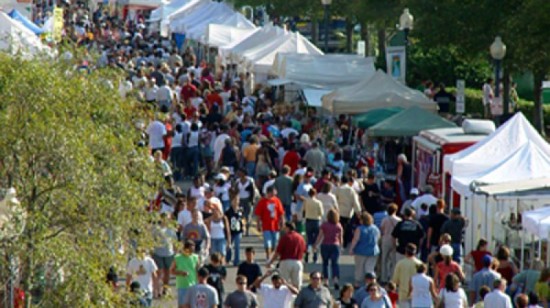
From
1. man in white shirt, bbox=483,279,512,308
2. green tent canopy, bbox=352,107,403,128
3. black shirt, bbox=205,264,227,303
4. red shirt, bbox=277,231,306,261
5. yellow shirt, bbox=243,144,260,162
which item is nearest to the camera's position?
man in white shirt, bbox=483,279,512,308

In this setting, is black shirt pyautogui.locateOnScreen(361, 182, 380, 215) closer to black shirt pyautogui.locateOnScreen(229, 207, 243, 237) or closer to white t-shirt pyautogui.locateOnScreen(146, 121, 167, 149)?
black shirt pyautogui.locateOnScreen(229, 207, 243, 237)

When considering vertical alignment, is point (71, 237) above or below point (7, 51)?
below

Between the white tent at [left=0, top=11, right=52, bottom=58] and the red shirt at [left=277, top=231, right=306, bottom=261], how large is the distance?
13.2 feet

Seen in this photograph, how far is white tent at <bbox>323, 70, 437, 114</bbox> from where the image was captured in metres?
33.3

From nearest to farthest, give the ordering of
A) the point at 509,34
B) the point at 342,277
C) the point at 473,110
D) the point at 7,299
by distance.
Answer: the point at 7,299, the point at 342,277, the point at 509,34, the point at 473,110

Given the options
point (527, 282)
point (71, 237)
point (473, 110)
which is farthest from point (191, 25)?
point (71, 237)

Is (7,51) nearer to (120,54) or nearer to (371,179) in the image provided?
(371,179)

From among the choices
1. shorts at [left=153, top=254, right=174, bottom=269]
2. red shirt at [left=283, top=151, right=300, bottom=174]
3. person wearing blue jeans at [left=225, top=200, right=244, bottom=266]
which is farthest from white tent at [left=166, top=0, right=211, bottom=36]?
shorts at [left=153, top=254, right=174, bottom=269]

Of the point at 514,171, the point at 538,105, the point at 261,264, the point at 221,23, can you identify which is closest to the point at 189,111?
the point at 538,105

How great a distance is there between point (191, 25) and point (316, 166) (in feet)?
91.8

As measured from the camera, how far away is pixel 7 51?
16.7 m

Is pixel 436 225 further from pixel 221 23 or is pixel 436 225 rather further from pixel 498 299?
pixel 221 23

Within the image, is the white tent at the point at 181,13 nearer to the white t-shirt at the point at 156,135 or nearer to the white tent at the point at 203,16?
the white tent at the point at 203,16

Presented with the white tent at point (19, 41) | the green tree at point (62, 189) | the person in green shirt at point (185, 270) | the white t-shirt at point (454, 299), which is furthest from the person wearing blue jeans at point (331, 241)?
the green tree at point (62, 189)
